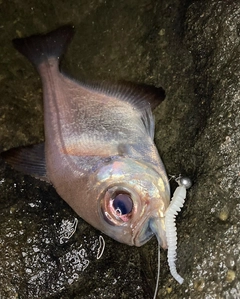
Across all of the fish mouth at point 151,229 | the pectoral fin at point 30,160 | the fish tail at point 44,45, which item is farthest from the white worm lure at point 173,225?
the fish tail at point 44,45

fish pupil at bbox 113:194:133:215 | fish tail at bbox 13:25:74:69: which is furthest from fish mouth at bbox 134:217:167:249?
fish tail at bbox 13:25:74:69

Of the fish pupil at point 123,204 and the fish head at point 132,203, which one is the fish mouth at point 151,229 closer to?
the fish head at point 132,203

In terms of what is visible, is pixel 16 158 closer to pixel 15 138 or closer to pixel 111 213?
pixel 15 138

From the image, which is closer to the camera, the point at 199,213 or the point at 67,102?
the point at 199,213

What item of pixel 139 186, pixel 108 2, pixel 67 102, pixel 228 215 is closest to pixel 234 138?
pixel 228 215

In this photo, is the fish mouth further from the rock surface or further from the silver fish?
the rock surface
